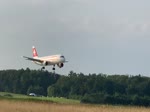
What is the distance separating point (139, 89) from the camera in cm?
9581

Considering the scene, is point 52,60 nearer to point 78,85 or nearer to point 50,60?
point 50,60

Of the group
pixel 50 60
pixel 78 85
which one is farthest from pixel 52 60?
pixel 78 85

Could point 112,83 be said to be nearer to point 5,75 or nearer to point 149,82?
point 149,82

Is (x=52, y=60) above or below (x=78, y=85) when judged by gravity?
below

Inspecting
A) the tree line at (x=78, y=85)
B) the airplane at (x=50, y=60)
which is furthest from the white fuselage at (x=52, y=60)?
the tree line at (x=78, y=85)

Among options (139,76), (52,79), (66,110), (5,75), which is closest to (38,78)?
(52,79)

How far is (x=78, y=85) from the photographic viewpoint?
117 m

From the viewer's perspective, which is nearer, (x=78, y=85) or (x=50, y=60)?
(x=50, y=60)

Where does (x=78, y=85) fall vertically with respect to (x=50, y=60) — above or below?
above

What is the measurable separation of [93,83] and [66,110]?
83.5 metres

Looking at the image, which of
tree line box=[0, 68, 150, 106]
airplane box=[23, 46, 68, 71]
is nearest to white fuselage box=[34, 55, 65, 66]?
airplane box=[23, 46, 68, 71]

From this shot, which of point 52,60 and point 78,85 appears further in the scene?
point 78,85

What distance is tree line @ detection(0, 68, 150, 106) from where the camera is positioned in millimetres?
91738

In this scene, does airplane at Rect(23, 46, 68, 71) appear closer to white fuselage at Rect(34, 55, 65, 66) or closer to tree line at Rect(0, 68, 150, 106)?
white fuselage at Rect(34, 55, 65, 66)
